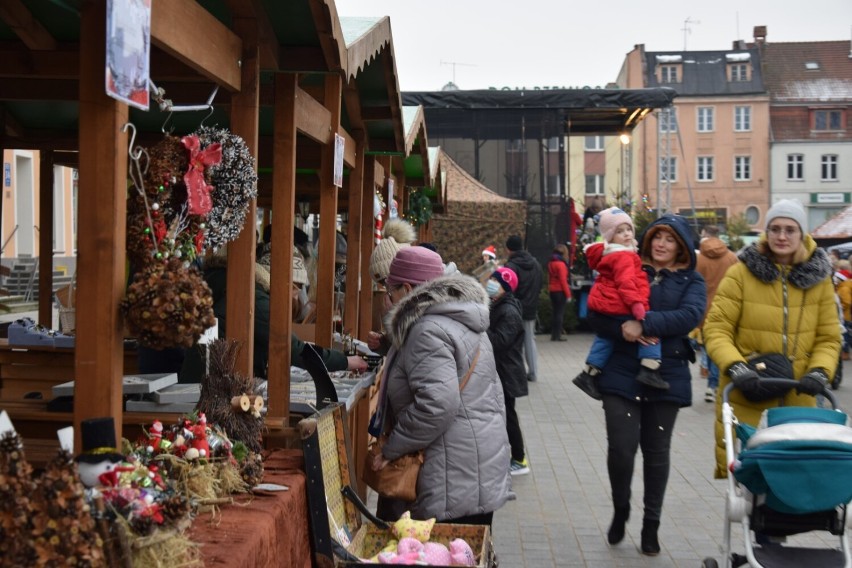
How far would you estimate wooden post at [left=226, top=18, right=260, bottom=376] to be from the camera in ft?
14.8

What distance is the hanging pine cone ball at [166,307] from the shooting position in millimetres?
2883

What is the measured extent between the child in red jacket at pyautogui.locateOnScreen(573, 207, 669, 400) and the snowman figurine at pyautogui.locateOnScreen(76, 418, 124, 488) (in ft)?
12.0

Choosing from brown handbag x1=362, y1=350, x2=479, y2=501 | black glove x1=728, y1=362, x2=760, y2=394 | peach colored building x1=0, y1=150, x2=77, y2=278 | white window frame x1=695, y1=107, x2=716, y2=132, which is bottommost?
brown handbag x1=362, y1=350, x2=479, y2=501

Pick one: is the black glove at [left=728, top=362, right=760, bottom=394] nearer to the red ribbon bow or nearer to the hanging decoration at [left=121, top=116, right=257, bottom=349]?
the hanging decoration at [left=121, top=116, right=257, bottom=349]

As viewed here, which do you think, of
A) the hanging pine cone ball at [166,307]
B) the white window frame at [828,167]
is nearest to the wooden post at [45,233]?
the hanging pine cone ball at [166,307]

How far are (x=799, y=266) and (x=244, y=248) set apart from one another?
2822 millimetres

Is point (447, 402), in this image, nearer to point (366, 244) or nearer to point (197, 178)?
point (197, 178)

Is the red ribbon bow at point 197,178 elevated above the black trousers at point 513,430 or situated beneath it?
elevated above

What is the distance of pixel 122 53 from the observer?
2.73 metres

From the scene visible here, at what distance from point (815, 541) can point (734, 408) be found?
5.21ft

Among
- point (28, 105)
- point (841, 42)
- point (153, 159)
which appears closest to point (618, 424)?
point (153, 159)

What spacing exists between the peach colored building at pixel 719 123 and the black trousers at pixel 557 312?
40.7 m

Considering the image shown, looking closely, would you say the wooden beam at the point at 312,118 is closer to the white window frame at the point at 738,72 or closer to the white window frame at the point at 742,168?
the white window frame at the point at 742,168

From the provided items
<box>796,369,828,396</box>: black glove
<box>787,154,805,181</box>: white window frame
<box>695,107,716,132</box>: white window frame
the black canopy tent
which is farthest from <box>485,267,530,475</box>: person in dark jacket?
<box>787,154,805,181</box>: white window frame
